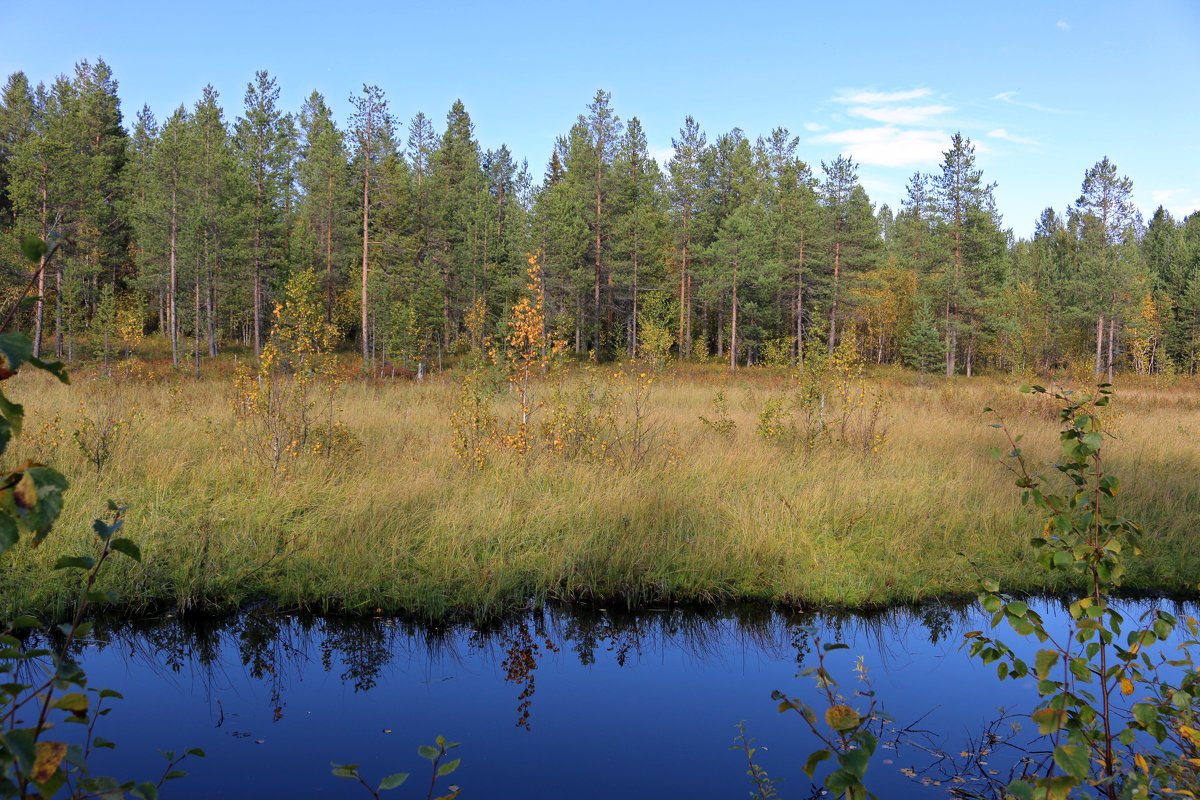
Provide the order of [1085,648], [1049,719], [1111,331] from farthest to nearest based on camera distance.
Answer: [1111,331] < [1085,648] < [1049,719]

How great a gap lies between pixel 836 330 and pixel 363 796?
42317mm

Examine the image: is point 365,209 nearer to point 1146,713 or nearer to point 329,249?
point 329,249

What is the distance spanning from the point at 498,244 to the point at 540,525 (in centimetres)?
3549

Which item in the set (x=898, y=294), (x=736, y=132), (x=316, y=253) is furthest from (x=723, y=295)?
(x=316, y=253)

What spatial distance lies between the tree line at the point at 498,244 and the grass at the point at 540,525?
21.4 metres

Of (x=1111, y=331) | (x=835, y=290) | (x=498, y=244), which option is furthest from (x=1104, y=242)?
(x=498, y=244)

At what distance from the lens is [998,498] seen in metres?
7.65

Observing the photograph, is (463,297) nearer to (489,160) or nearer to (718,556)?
(489,160)

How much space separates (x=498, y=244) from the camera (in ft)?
132

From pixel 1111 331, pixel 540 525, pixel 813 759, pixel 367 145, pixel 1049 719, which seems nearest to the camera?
pixel 813 759

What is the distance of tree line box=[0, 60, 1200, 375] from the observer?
103 feet

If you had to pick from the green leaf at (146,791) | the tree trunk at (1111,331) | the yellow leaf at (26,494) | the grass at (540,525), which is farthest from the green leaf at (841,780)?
the tree trunk at (1111,331)

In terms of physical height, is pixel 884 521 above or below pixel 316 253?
below

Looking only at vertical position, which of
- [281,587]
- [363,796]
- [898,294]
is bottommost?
[363,796]
